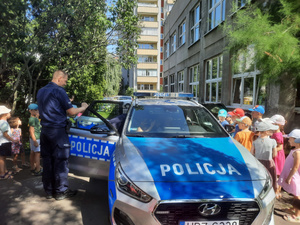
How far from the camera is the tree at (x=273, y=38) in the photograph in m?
3.14

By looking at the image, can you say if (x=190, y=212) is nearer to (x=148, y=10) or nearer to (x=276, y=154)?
(x=276, y=154)

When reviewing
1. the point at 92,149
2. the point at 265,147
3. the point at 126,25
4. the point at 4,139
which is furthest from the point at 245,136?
the point at 126,25

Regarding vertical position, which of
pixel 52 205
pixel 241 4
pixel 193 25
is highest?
pixel 193 25

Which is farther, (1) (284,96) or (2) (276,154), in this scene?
(1) (284,96)

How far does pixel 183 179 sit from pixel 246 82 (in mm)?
6846

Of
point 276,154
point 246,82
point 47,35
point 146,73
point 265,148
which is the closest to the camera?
point 265,148

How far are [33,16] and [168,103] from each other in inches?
190

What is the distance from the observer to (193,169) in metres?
2.24

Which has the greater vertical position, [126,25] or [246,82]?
[126,25]

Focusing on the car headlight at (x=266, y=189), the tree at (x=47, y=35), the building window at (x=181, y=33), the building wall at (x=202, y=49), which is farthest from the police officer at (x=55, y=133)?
the building window at (x=181, y=33)

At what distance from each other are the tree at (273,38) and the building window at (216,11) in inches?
240

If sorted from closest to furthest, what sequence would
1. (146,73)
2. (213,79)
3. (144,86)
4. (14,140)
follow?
(14,140) → (213,79) → (146,73) → (144,86)

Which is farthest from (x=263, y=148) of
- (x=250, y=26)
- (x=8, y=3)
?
(x=8, y=3)

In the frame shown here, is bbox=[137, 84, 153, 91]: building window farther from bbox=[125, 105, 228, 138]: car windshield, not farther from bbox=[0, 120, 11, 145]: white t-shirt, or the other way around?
bbox=[125, 105, 228, 138]: car windshield
